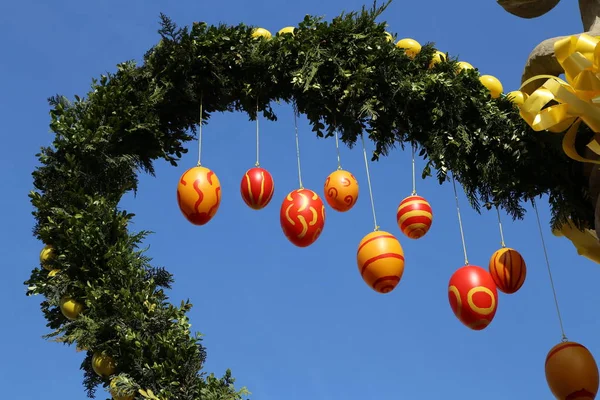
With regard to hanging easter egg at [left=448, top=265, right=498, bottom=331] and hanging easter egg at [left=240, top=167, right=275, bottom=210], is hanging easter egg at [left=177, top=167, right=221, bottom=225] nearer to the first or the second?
hanging easter egg at [left=240, top=167, right=275, bottom=210]

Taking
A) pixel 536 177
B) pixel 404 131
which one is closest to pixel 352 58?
pixel 404 131

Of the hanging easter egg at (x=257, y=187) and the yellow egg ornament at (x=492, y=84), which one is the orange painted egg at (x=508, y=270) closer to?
the yellow egg ornament at (x=492, y=84)

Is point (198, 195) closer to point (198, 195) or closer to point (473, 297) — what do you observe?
point (198, 195)

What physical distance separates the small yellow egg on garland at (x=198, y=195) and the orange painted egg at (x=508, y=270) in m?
1.74

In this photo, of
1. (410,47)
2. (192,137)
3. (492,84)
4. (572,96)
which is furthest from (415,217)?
(192,137)

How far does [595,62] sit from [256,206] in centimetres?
216

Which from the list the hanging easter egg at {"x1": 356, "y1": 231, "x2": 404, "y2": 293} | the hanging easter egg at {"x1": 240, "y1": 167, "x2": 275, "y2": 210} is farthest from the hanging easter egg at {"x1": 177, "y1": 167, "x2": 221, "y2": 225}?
the hanging easter egg at {"x1": 356, "y1": 231, "x2": 404, "y2": 293}

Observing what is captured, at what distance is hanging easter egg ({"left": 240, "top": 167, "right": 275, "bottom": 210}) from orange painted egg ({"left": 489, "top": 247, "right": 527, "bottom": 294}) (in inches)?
57.3

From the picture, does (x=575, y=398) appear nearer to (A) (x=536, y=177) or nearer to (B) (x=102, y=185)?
(A) (x=536, y=177)

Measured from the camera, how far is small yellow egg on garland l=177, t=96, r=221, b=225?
4.85 meters

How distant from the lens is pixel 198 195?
4.85 meters

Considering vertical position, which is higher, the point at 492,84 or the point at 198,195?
the point at 492,84

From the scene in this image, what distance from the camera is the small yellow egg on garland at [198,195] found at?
15.9ft

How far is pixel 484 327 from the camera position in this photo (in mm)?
4707
